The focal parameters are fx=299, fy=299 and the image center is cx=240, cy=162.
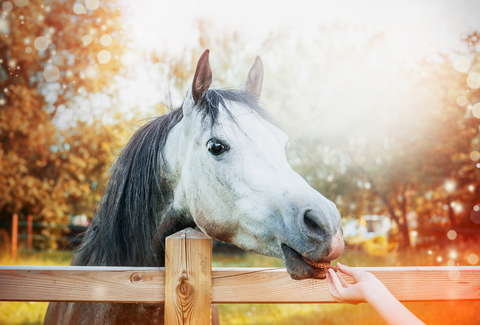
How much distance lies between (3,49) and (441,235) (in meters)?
16.4

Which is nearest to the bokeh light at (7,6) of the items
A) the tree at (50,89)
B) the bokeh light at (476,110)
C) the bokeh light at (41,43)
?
the tree at (50,89)

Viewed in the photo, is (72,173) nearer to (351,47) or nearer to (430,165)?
(351,47)

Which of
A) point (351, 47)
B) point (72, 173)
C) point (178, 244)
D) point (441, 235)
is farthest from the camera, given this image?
point (72, 173)

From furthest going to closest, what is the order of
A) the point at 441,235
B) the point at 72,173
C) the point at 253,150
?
the point at 72,173, the point at 441,235, the point at 253,150

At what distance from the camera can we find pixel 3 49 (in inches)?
410

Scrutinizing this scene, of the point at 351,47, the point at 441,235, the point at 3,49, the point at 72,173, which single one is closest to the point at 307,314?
the point at 441,235

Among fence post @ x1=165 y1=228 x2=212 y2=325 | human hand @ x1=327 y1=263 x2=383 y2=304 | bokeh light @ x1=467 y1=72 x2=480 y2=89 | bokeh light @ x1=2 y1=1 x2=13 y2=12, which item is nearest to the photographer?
human hand @ x1=327 y1=263 x2=383 y2=304

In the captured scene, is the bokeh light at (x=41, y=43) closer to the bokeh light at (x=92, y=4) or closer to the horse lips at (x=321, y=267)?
the bokeh light at (x=92, y=4)

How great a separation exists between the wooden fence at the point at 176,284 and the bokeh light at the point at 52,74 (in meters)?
11.4

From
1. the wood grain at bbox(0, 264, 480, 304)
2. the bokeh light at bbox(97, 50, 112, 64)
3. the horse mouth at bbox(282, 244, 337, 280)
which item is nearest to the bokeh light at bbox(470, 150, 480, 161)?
the wood grain at bbox(0, 264, 480, 304)

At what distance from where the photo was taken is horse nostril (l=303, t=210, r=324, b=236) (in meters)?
1.13

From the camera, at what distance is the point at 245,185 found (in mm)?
1364

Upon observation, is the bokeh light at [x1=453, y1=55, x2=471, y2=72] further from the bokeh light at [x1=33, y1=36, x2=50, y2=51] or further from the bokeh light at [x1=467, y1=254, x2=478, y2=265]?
the bokeh light at [x1=33, y1=36, x2=50, y2=51]

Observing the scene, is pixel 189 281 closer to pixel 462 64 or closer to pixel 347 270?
pixel 347 270
